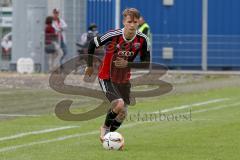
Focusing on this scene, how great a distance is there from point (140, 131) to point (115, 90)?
2075mm

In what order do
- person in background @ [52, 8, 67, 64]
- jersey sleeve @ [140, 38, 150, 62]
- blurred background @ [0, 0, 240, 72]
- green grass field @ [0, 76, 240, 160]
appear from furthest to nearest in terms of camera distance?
1. blurred background @ [0, 0, 240, 72]
2. person in background @ [52, 8, 67, 64]
3. jersey sleeve @ [140, 38, 150, 62]
4. green grass field @ [0, 76, 240, 160]

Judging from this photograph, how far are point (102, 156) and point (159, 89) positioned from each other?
10.2m

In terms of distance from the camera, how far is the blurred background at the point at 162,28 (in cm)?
3155

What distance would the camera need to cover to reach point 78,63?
1090 inches

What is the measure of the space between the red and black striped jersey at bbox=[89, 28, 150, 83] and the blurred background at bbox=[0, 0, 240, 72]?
19.2 m

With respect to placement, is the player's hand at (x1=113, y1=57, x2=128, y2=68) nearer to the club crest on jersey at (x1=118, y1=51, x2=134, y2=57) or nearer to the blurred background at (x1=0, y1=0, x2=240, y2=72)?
the club crest on jersey at (x1=118, y1=51, x2=134, y2=57)

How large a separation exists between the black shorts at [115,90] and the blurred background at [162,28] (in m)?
19.2

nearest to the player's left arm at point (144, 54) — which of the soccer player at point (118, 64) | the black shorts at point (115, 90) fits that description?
the soccer player at point (118, 64)

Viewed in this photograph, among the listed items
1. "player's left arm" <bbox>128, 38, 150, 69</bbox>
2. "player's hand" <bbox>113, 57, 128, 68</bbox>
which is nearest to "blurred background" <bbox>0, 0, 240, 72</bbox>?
"player's left arm" <bbox>128, 38, 150, 69</bbox>

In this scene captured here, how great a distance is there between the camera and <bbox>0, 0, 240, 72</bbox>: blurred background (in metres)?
31.5

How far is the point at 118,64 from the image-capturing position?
12.0 m

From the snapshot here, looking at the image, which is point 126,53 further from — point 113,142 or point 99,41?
point 113,142

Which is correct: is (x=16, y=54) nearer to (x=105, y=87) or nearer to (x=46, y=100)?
(x=46, y=100)

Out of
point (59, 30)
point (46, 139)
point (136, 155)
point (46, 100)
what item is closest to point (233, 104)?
point (46, 100)
